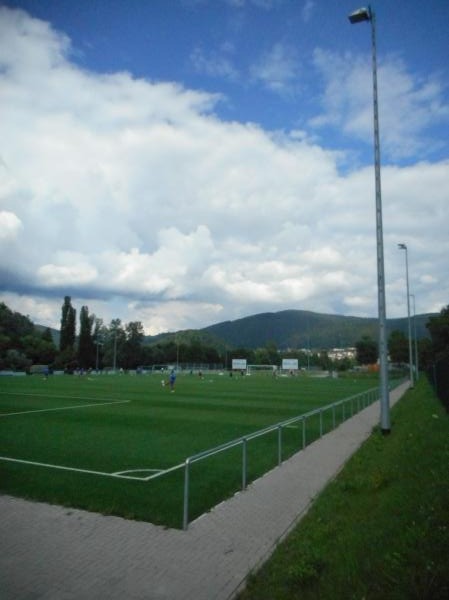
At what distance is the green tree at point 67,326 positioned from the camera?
94188 millimetres

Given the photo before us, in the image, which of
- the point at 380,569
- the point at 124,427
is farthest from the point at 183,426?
the point at 380,569

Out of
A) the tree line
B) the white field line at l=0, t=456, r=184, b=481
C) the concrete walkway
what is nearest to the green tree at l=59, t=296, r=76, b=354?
the tree line

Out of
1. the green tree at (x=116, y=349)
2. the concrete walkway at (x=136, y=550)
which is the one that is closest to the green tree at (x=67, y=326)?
the green tree at (x=116, y=349)

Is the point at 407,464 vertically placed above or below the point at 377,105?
below

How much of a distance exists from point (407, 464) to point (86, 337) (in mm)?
93478

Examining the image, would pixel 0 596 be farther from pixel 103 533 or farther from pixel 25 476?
pixel 25 476

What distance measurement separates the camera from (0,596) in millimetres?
4430

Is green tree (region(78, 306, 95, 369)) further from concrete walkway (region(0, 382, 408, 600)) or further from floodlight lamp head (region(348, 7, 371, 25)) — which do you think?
concrete walkway (region(0, 382, 408, 600))

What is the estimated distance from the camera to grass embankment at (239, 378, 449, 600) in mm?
3863

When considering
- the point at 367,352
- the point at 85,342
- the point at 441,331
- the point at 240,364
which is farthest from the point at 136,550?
the point at 367,352

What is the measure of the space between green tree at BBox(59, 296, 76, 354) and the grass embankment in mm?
93400

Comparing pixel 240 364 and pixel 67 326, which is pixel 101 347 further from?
pixel 240 364

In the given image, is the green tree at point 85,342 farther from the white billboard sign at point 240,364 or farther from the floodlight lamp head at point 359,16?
the floodlight lamp head at point 359,16

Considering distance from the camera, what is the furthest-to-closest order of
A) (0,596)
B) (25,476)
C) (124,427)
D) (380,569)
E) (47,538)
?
1. (124,427)
2. (25,476)
3. (47,538)
4. (0,596)
5. (380,569)
